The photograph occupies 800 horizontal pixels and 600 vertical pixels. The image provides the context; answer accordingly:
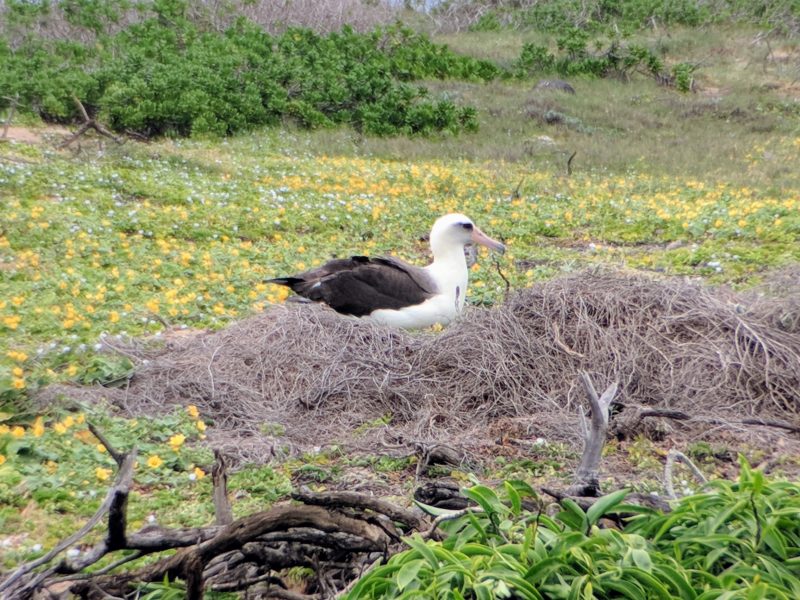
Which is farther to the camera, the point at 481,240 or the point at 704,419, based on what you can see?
the point at 481,240

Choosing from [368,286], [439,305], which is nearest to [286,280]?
[368,286]

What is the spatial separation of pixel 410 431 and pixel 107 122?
568 inches

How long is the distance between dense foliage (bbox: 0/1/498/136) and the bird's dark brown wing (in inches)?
456

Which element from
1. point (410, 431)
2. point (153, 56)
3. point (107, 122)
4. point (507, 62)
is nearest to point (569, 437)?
point (410, 431)

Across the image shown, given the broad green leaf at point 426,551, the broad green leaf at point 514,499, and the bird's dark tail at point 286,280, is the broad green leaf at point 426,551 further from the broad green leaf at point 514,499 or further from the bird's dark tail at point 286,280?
the bird's dark tail at point 286,280

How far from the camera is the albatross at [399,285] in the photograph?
6621 millimetres

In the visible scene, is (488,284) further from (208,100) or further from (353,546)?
(208,100)

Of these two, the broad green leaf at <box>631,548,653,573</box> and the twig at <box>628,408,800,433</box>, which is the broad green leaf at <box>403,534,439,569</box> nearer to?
the broad green leaf at <box>631,548,653,573</box>

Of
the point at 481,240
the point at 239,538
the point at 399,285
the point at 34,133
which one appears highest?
the point at 239,538

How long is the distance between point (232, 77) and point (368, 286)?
46.0 ft

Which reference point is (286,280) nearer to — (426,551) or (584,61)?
(426,551)

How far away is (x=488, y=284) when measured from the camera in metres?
8.25

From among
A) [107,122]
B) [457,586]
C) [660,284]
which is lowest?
[107,122]

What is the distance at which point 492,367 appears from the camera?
5406mm
